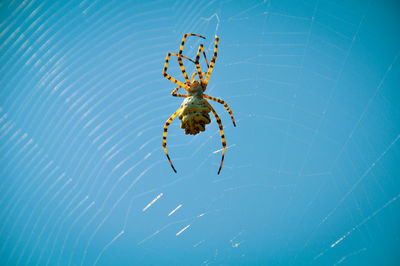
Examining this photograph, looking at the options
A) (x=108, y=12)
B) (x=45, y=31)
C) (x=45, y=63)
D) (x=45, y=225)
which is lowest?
(x=45, y=225)

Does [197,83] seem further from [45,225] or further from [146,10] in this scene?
[45,225]

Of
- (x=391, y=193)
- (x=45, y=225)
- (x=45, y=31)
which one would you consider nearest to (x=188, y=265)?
(x=45, y=225)

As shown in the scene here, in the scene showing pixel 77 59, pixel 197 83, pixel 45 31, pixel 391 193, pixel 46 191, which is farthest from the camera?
pixel 391 193

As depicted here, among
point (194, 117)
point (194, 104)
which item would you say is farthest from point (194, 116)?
point (194, 104)

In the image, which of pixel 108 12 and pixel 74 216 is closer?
pixel 74 216

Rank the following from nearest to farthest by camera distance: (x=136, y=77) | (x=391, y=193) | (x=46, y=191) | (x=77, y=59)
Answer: (x=46, y=191)
(x=77, y=59)
(x=136, y=77)
(x=391, y=193)

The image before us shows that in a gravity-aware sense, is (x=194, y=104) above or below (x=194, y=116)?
above

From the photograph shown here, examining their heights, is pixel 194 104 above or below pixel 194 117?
above

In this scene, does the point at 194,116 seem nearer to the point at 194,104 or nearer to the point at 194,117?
the point at 194,117
